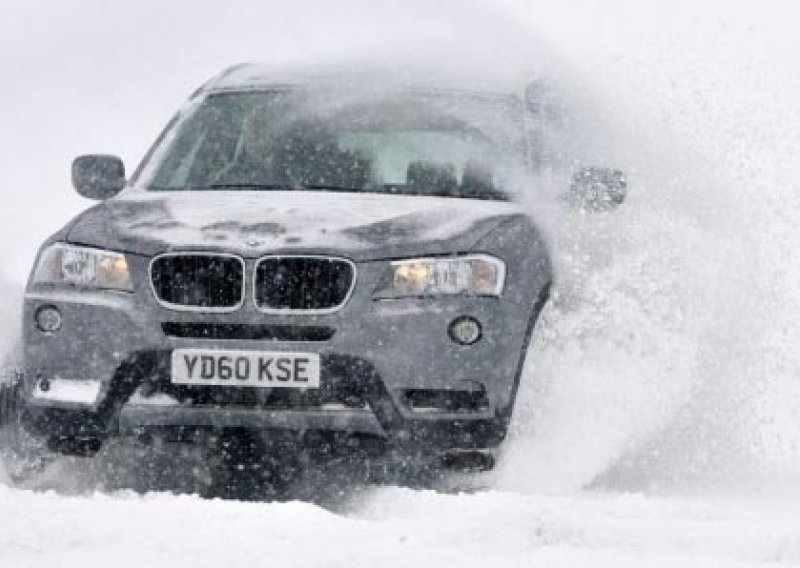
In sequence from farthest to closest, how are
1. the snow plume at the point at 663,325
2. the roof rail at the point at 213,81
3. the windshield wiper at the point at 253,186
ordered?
the roof rail at the point at 213,81 < the windshield wiper at the point at 253,186 < the snow plume at the point at 663,325

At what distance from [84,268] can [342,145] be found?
5.38 feet

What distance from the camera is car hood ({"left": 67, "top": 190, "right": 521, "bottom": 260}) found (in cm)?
640

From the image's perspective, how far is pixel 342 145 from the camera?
7883 millimetres

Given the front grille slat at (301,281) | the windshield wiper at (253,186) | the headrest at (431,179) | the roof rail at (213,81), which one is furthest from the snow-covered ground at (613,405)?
the windshield wiper at (253,186)

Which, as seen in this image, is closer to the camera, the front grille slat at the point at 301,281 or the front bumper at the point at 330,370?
the front bumper at the point at 330,370

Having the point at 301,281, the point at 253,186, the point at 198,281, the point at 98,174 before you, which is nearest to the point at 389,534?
the point at 301,281

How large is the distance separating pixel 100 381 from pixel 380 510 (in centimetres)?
105

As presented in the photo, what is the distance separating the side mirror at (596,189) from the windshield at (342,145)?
0.28m

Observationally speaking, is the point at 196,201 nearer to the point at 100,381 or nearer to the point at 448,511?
the point at 100,381

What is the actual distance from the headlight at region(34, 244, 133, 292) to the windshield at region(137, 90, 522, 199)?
1049 millimetres

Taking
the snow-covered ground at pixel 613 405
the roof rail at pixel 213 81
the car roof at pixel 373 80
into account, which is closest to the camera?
the snow-covered ground at pixel 613 405

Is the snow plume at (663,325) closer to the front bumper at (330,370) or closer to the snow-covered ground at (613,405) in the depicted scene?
the snow-covered ground at (613,405)

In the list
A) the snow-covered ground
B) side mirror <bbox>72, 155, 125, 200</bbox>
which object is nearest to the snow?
the snow-covered ground

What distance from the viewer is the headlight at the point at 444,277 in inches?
250
